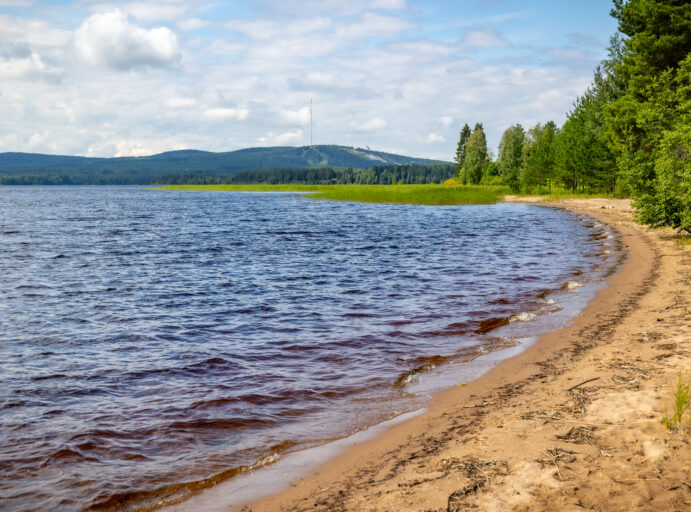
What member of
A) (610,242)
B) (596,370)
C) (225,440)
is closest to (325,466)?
(225,440)

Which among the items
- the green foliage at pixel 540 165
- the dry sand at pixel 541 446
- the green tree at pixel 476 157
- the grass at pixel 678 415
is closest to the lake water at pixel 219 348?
the dry sand at pixel 541 446

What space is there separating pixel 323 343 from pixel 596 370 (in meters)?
6.45

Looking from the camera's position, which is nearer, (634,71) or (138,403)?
(138,403)

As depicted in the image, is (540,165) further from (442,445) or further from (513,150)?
(442,445)

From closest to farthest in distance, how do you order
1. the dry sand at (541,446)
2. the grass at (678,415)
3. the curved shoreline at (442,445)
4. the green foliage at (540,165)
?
the dry sand at (541,446) < the curved shoreline at (442,445) < the grass at (678,415) < the green foliage at (540,165)

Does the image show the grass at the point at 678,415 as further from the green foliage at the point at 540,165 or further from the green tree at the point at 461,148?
the green tree at the point at 461,148

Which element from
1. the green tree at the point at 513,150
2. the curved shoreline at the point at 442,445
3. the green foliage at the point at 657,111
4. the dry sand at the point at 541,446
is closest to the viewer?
the dry sand at the point at 541,446

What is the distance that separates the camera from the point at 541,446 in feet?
20.7

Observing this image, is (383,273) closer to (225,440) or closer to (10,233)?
(225,440)

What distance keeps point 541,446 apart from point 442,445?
4.37 feet

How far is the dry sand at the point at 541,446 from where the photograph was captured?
207 inches

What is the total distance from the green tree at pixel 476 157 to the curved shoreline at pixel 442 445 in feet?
398

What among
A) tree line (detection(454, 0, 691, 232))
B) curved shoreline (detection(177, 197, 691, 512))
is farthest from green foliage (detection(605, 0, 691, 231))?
curved shoreline (detection(177, 197, 691, 512))

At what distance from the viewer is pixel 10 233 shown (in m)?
44.9
